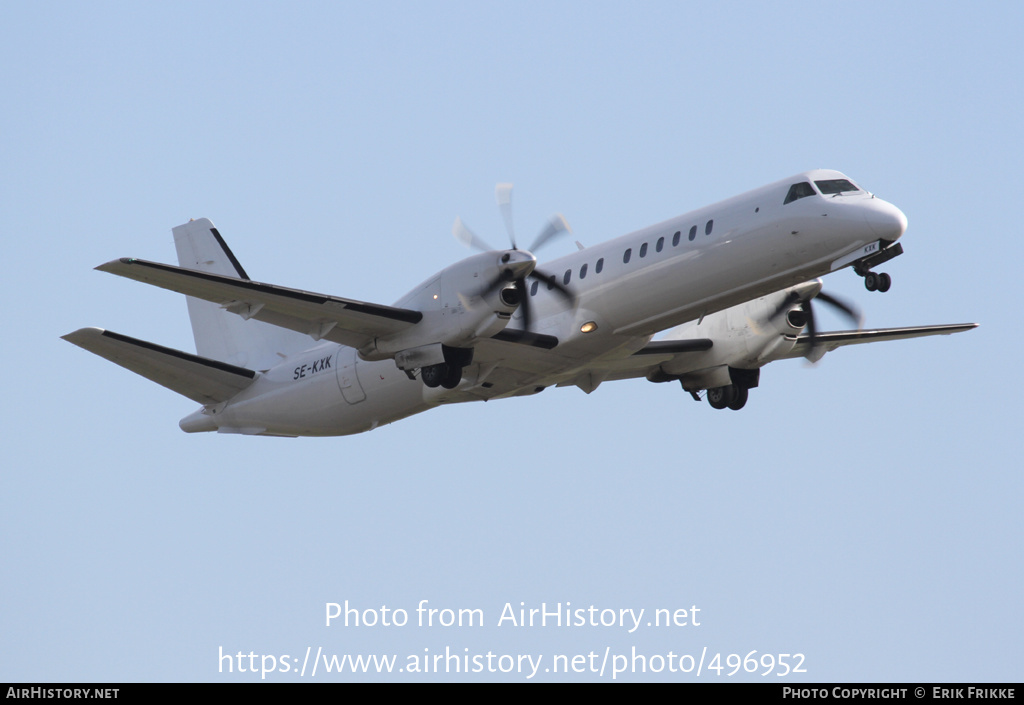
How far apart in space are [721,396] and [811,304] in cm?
286

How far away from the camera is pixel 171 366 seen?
78.2 ft

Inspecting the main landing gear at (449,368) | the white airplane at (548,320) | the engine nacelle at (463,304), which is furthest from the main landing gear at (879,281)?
the main landing gear at (449,368)


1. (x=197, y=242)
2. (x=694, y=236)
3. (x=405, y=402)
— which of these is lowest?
(x=405, y=402)

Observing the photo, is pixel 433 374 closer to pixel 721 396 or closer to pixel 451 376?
pixel 451 376

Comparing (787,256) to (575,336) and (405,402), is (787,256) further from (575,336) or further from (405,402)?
(405,402)

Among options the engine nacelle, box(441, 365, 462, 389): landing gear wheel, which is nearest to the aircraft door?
the engine nacelle

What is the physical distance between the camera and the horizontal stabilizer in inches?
872

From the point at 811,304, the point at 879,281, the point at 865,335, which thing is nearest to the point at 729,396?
the point at 811,304

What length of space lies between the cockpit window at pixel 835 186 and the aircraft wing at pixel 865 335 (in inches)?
220

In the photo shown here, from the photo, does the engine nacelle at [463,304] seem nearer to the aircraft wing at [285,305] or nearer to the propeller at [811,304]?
the aircraft wing at [285,305]

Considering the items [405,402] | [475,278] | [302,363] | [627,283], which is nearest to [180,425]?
[302,363]

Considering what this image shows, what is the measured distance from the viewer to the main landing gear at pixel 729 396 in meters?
25.4
